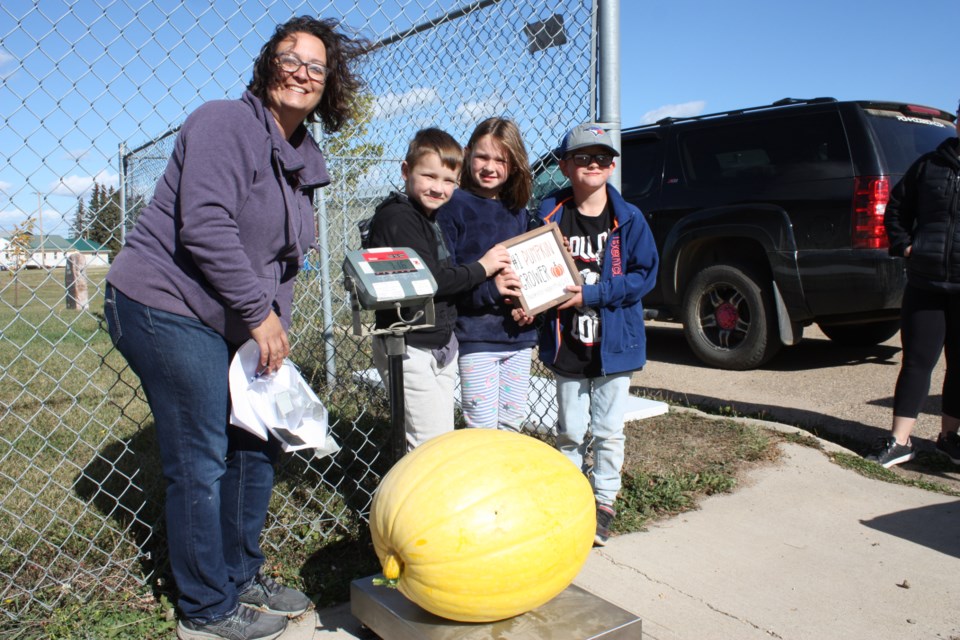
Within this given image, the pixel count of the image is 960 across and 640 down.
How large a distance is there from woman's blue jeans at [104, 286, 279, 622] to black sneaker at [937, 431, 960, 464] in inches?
155

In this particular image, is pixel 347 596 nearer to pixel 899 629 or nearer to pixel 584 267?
pixel 584 267

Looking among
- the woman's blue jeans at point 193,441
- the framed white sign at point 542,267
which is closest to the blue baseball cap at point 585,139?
the framed white sign at point 542,267

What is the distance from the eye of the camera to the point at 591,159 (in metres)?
3.29

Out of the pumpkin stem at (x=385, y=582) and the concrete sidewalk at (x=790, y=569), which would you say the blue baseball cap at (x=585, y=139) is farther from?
the pumpkin stem at (x=385, y=582)

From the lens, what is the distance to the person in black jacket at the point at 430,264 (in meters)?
2.89

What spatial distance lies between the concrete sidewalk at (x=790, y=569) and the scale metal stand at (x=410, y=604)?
0.90 ft

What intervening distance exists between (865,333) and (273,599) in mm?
7029

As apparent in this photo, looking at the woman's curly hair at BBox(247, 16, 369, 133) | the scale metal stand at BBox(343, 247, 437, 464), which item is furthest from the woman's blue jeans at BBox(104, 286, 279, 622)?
the woman's curly hair at BBox(247, 16, 369, 133)

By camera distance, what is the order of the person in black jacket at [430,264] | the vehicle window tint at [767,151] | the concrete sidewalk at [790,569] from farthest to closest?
the vehicle window tint at [767,151] < the person in black jacket at [430,264] < the concrete sidewalk at [790,569]

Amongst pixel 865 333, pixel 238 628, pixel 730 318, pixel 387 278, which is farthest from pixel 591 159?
pixel 865 333

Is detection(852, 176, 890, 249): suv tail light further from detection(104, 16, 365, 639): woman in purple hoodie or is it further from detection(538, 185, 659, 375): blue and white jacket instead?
detection(104, 16, 365, 639): woman in purple hoodie

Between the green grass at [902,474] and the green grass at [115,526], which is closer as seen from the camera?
the green grass at [115,526]

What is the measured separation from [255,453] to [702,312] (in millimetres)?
5549

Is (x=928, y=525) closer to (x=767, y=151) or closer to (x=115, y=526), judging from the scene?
(x=115, y=526)
